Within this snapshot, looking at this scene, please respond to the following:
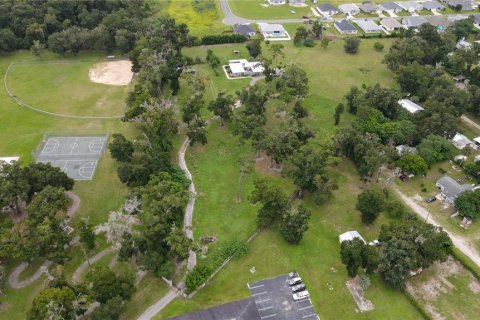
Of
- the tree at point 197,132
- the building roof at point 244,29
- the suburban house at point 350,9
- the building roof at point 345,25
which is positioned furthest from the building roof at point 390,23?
the tree at point 197,132

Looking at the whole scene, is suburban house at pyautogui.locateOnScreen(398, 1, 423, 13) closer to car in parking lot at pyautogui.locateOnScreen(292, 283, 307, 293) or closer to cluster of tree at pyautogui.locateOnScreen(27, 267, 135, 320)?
car in parking lot at pyautogui.locateOnScreen(292, 283, 307, 293)

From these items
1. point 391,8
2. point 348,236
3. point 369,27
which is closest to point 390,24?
point 369,27

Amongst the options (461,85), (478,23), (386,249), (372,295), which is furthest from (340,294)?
(478,23)

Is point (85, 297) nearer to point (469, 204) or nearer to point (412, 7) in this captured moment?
A: point (469, 204)

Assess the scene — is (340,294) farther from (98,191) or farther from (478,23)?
(478,23)

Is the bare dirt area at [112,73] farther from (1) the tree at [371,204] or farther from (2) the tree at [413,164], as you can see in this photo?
(2) the tree at [413,164]
